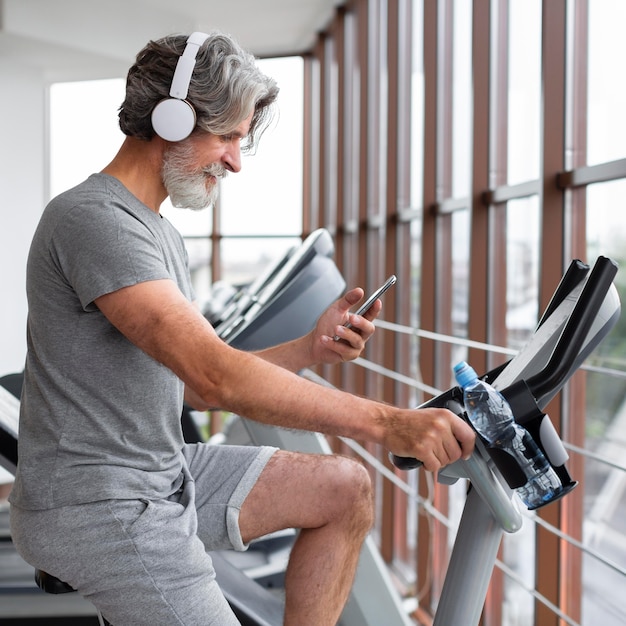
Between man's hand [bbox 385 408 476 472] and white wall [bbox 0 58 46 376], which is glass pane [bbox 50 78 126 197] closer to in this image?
white wall [bbox 0 58 46 376]

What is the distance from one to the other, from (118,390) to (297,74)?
656 centimetres

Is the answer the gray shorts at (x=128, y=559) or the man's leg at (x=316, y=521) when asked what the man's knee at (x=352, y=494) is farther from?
the gray shorts at (x=128, y=559)

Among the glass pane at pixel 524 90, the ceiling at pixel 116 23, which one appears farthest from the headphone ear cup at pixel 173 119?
the ceiling at pixel 116 23

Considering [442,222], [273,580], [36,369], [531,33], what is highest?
[531,33]

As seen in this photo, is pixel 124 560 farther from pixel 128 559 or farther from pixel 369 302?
pixel 369 302

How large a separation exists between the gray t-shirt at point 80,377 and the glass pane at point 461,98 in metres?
2.51

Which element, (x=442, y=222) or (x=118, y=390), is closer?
(x=118, y=390)

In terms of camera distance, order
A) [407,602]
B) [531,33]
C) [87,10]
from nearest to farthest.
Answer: [531,33]
[407,602]
[87,10]

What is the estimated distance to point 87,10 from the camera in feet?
21.2

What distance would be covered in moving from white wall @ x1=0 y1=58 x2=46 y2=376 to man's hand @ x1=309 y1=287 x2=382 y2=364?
18.5 ft

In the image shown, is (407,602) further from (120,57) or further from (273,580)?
(120,57)

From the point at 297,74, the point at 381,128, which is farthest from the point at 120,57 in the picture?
the point at 381,128

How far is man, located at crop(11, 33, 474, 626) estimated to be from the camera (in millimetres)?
1192

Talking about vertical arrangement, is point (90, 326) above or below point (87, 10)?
below
